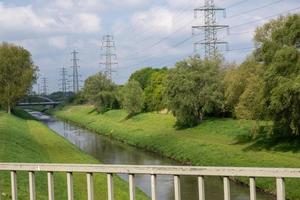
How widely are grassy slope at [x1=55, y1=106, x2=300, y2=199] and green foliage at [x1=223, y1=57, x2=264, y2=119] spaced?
9.40ft

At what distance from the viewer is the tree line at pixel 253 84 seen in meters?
31.2

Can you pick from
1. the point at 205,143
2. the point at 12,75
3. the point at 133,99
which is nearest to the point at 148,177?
the point at 205,143

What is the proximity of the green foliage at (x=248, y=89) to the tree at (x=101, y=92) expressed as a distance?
61.6m

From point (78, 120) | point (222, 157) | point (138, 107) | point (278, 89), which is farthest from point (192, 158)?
point (78, 120)

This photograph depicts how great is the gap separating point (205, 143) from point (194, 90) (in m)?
11.1

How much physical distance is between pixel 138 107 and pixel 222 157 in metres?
42.9

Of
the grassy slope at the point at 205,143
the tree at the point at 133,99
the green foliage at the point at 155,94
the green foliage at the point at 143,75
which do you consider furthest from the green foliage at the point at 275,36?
the green foliage at the point at 143,75

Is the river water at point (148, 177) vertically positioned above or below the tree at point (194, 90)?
below

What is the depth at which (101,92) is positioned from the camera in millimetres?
102938

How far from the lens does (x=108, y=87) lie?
350ft

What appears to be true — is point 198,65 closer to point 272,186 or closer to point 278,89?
point 278,89

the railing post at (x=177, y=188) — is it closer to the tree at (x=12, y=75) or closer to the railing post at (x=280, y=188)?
the railing post at (x=280, y=188)

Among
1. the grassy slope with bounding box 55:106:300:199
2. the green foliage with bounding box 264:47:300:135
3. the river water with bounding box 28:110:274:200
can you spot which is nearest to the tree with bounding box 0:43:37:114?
the grassy slope with bounding box 55:106:300:199

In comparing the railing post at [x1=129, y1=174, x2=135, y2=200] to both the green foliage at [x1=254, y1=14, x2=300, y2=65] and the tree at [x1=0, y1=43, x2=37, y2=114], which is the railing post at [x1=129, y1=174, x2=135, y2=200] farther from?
the tree at [x1=0, y1=43, x2=37, y2=114]
